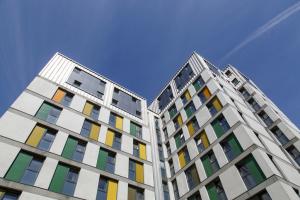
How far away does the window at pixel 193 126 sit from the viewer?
28.4 metres

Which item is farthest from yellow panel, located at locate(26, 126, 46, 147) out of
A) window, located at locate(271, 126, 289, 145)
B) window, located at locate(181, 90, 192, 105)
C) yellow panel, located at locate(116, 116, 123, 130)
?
window, located at locate(271, 126, 289, 145)

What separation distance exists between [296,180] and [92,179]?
16988 mm

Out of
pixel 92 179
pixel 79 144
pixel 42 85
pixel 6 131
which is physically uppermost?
pixel 42 85

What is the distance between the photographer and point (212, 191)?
2106 centimetres

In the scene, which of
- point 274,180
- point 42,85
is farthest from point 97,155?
point 274,180

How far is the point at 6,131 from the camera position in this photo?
19500mm

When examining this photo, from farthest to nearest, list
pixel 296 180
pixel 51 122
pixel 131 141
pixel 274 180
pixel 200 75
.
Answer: pixel 200 75
pixel 131 141
pixel 51 122
pixel 296 180
pixel 274 180

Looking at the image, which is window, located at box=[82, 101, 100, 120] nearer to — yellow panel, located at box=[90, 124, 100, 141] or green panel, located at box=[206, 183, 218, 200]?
yellow panel, located at box=[90, 124, 100, 141]

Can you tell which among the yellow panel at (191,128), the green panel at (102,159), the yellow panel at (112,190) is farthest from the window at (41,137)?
the yellow panel at (191,128)

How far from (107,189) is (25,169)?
23.4ft

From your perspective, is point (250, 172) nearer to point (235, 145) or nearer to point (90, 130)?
point (235, 145)

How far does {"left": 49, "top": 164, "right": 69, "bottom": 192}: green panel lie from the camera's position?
1855cm

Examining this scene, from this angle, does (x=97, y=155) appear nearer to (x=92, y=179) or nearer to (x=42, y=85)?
(x=92, y=179)

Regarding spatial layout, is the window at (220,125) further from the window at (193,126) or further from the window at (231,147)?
the window at (193,126)
